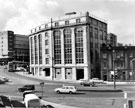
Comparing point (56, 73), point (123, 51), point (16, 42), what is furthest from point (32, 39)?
point (16, 42)

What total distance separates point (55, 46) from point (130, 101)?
5587cm

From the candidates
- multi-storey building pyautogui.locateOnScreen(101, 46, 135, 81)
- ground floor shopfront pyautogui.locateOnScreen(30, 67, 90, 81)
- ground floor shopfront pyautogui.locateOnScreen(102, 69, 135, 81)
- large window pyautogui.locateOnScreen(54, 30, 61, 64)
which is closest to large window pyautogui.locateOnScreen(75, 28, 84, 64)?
ground floor shopfront pyautogui.locateOnScreen(30, 67, 90, 81)

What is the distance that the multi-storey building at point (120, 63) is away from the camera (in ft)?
200

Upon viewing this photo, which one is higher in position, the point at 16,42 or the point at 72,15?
the point at 72,15

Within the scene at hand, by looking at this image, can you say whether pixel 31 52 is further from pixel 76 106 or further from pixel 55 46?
pixel 76 106

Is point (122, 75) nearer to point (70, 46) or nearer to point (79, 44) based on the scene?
point (79, 44)

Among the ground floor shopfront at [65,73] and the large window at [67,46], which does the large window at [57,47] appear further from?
the ground floor shopfront at [65,73]

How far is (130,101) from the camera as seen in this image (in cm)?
1677

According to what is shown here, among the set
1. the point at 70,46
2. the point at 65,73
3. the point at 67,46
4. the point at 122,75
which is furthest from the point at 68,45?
the point at 122,75

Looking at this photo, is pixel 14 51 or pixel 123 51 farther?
pixel 123 51

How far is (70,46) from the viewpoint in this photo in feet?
226

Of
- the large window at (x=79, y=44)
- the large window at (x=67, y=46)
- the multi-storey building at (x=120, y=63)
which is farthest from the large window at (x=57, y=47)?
the multi-storey building at (x=120, y=63)

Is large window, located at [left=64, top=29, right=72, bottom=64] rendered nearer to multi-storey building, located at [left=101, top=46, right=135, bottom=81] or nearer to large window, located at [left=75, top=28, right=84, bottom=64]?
large window, located at [left=75, top=28, right=84, bottom=64]

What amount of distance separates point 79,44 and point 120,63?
13.6 meters
